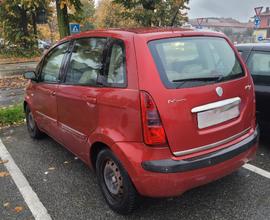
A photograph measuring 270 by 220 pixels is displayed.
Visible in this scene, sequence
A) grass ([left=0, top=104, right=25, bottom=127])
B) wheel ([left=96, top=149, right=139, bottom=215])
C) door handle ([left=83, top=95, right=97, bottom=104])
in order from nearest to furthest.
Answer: wheel ([left=96, top=149, right=139, bottom=215]), door handle ([left=83, top=95, right=97, bottom=104]), grass ([left=0, top=104, right=25, bottom=127])

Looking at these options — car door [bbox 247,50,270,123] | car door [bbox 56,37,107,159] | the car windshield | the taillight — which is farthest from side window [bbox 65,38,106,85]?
car door [bbox 247,50,270,123]

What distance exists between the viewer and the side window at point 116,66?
3.16m

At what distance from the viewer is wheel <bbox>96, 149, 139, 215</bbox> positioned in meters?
3.14

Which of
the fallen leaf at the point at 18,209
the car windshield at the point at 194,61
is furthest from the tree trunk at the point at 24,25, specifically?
the car windshield at the point at 194,61

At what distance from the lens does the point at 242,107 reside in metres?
3.39

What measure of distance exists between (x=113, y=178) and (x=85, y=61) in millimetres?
1336

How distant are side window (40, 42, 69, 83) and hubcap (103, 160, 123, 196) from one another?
155 cm

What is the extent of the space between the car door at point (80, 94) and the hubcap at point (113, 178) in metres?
0.40

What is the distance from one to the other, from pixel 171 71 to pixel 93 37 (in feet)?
3.90

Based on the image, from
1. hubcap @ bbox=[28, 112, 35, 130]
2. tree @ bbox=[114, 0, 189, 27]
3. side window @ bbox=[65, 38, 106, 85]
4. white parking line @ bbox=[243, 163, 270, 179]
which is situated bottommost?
white parking line @ bbox=[243, 163, 270, 179]

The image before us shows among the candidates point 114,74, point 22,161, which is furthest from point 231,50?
point 22,161

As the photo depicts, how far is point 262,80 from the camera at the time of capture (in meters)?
4.77

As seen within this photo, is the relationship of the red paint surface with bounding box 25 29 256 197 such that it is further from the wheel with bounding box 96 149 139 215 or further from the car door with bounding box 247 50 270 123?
the car door with bounding box 247 50 270 123

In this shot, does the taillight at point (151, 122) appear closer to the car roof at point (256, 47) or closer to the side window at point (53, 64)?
the side window at point (53, 64)
